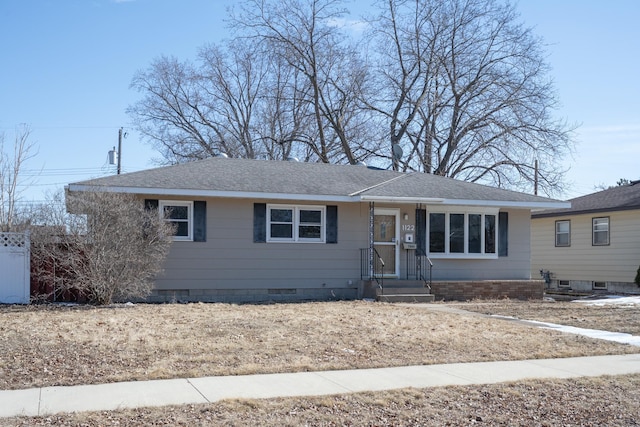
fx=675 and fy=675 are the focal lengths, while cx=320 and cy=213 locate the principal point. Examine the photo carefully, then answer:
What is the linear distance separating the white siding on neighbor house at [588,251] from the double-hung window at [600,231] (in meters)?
0.15

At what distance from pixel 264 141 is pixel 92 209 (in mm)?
23511

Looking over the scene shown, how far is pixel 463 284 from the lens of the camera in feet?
63.5

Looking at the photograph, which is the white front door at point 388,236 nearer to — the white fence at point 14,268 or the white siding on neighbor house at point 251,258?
the white siding on neighbor house at point 251,258

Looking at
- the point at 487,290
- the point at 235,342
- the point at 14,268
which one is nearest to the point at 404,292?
the point at 487,290

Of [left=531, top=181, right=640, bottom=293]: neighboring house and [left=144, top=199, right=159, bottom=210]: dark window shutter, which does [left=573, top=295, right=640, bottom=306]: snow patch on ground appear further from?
[left=144, top=199, right=159, bottom=210]: dark window shutter

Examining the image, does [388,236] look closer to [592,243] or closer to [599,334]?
[599,334]

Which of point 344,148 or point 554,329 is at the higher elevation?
point 344,148

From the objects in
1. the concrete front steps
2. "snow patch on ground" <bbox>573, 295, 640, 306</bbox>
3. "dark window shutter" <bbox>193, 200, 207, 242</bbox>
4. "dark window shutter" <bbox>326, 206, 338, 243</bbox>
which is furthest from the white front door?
"snow patch on ground" <bbox>573, 295, 640, 306</bbox>

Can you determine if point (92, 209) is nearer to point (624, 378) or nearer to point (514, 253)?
point (624, 378)

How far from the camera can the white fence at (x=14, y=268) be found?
49.9 feet

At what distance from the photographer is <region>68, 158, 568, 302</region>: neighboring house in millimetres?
17328

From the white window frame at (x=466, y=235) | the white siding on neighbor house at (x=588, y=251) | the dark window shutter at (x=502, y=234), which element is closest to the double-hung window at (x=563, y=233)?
the white siding on neighbor house at (x=588, y=251)

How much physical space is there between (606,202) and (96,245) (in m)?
18.3

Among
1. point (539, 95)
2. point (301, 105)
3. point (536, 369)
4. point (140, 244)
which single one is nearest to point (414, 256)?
point (140, 244)
